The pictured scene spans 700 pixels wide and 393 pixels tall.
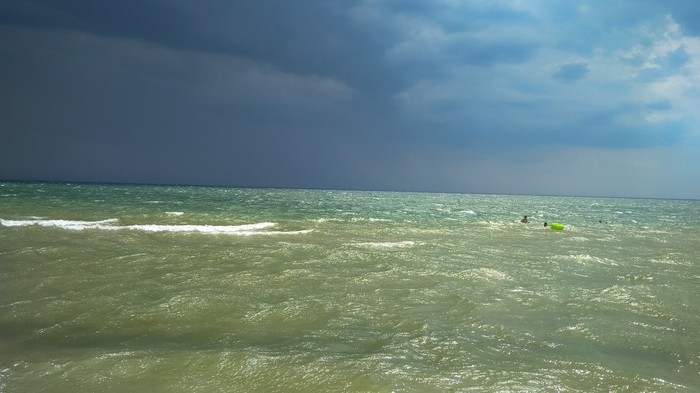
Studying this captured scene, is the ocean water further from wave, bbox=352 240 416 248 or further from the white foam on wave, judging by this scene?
the white foam on wave

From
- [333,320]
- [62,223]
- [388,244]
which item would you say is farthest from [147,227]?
[333,320]

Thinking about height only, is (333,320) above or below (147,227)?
above

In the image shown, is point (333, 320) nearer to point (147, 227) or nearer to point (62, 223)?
point (147, 227)

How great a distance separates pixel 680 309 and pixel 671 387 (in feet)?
22.5

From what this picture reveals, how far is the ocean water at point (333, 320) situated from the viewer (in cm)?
672

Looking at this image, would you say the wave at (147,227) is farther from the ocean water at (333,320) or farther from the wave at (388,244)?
the wave at (388,244)

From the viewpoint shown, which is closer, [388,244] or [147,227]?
[388,244]

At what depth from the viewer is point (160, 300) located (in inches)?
434

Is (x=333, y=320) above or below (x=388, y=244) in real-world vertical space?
above

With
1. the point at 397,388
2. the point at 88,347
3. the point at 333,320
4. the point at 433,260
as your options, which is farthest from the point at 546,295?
the point at 88,347

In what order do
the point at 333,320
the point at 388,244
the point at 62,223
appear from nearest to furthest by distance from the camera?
the point at 333,320
the point at 388,244
the point at 62,223

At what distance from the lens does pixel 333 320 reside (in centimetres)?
986

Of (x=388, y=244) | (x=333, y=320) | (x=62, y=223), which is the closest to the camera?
(x=333, y=320)

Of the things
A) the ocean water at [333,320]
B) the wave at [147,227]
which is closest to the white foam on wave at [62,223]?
the wave at [147,227]
